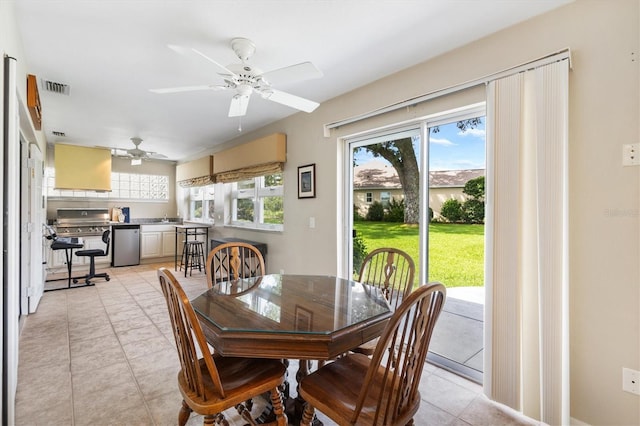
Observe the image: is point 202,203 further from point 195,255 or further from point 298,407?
point 298,407

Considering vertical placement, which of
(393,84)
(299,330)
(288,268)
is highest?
(393,84)

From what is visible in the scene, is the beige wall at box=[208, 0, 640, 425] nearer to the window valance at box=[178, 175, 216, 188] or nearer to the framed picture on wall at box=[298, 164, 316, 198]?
the framed picture on wall at box=[298, 164, 316, 198]

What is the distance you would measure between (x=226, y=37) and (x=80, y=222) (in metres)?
5.64

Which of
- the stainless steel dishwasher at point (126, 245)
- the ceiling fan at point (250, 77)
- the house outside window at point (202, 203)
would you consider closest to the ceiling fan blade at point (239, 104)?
the ceiling fan at point (250, 77)

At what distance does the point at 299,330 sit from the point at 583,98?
6.42 ft

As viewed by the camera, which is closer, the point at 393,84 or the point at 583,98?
the point at 583,98

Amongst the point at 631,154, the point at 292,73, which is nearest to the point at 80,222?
the point at 292,73

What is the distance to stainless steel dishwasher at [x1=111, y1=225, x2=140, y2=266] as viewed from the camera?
5.98m

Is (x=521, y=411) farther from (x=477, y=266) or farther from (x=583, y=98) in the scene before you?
(x=583, y=98)

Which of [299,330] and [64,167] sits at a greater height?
[64,167]

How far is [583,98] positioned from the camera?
1693mm

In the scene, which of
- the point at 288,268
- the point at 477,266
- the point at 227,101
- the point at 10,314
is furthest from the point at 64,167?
the point at 477,266

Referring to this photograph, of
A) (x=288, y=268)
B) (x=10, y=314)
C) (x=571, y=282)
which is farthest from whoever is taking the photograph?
(x=288, y=268)

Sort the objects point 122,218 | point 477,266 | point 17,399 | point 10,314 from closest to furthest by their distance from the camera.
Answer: point 10,314
point 17,399
point 477,266
point 122,218
